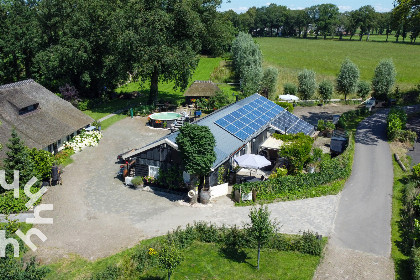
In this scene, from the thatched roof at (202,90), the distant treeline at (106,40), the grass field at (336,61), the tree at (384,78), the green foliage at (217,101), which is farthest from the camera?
the grass field at (336,61)

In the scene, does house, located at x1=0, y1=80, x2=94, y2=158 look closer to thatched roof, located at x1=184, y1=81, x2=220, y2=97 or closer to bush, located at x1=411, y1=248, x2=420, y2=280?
thatched roof, located at x1=184, y1=81, x2=220, y2=97

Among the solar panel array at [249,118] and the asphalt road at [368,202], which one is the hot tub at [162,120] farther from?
the asphalt road at [368,202]

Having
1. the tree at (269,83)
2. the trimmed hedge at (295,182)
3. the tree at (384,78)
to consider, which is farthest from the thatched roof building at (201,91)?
the trimmed hedge at (295,182)

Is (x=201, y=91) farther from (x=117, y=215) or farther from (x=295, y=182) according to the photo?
(x=117, y=215)

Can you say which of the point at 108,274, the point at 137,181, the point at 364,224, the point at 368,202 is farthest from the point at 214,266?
the point at 368,202

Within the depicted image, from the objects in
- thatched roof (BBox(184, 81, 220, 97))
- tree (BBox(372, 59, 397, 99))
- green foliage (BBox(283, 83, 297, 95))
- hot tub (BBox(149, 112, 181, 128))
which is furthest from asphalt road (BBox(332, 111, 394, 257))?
thatched roof (BBox(184, 81, 220, 97))

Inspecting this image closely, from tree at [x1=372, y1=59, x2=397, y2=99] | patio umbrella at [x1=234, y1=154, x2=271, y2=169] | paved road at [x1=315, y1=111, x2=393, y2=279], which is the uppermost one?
tree at [x1=372, y1=59, x2=397, y2=99]

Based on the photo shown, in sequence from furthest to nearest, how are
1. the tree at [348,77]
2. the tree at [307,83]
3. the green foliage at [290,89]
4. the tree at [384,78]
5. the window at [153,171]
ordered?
the green foliage at [290,89], the tree at [307,83], the tree at [348,77], the tree at [384,78], the window at [153,171]
